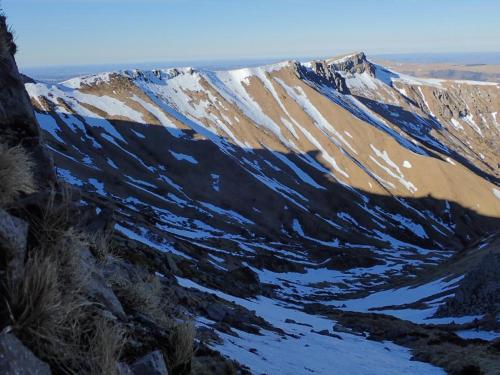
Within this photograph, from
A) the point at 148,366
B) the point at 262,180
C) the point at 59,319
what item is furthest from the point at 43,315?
the point at 262,180

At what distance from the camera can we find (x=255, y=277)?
52438mm

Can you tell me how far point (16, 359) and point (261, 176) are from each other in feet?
438

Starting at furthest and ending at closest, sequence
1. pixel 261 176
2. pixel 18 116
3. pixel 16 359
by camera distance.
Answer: pixel 261 176 < pixel 18 116 < pixel 16 359

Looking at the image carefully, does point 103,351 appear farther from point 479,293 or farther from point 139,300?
point 479,293

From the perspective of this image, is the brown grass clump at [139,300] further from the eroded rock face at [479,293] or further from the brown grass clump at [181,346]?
the eroded rock face at [479,293]

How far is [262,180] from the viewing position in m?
134

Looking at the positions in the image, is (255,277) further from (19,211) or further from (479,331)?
(19,211)

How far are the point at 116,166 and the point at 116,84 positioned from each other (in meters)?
52.2

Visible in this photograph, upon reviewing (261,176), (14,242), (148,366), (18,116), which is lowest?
(261,176)

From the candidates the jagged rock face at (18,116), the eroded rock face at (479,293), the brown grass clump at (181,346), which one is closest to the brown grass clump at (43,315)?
the brown grass clump at (181,346)

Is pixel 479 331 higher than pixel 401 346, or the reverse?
pixel 401 346

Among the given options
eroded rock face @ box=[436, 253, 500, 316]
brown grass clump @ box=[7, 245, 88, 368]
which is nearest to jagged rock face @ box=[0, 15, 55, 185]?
brown grass clump @ box=[7, 245, 88, 368]

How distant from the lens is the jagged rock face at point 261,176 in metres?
90.5

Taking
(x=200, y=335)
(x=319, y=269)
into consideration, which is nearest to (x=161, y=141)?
(x=319, y=269)
